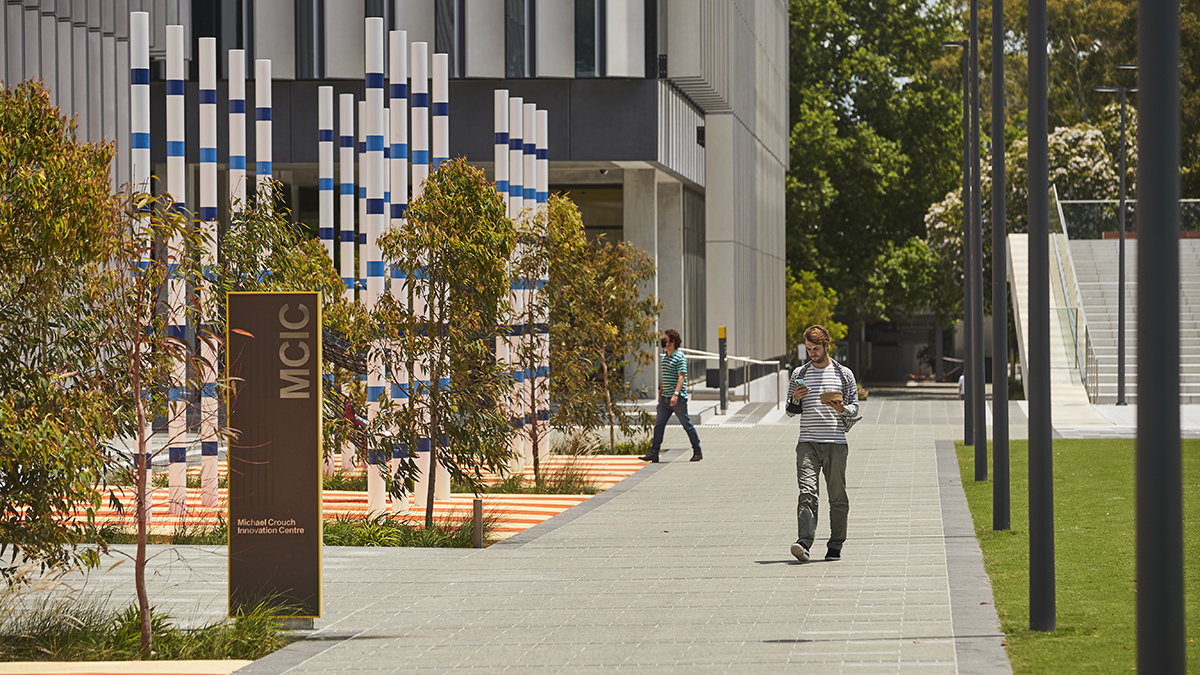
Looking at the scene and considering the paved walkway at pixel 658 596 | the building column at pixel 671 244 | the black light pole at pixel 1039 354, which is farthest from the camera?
the building column at pixel 671 244

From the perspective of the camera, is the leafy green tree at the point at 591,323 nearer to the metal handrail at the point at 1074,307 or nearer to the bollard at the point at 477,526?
the bollard at the point at 477,526

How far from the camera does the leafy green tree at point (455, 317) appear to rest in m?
13.4

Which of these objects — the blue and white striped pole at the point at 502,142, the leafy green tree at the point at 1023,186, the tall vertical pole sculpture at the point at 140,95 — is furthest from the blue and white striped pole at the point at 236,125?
the leafy green tree at the point at 1023,186

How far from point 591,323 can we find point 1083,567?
10167mm

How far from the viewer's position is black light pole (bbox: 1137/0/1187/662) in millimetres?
5035

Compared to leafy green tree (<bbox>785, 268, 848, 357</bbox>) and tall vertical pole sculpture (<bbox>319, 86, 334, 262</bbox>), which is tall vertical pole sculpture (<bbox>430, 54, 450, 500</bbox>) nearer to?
tall vertical pole sculpture (<bbox>319, 86, 334, 262</bbox>)

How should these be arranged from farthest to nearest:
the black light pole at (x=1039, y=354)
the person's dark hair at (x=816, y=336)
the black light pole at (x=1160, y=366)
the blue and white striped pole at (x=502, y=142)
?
the blue and white striped pole at (x=502, y=142) < the person's dark hair at (x=816, y=336) < the black light pole at (x=1039, y=354) < the black light pole at (x=1160, y=366)

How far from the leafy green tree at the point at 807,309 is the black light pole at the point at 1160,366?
147 ft

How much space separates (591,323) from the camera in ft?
66.9

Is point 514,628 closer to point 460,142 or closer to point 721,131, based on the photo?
point 460,142

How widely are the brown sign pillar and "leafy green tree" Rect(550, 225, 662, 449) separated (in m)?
10.4

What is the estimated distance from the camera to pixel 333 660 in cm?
805

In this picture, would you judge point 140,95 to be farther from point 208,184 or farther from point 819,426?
point 819,426

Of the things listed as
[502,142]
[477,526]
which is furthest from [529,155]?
[477,526]
